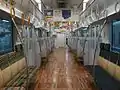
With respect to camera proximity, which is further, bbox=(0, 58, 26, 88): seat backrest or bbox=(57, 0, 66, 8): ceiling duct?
bbox=(57, 0, 66, 8): ceiling duct

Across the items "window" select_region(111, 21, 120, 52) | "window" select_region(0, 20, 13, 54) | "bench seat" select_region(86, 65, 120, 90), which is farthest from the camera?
"window" select_region(111, 21, 120, 52)

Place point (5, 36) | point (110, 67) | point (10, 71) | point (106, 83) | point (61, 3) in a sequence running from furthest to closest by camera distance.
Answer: point (61, 3) < point (110, 67) < point (5, 36) < point (10, 71) < point (106, 83)

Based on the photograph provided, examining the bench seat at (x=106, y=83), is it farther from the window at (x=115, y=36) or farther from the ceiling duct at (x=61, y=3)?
the ceiling duct at (x=61, y=3)

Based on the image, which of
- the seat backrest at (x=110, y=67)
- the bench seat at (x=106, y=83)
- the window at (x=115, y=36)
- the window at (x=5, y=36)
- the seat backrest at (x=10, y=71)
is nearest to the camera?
the seat backrest at (x=10, y=71)

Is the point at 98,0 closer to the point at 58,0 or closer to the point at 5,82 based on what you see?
the point at 5,82

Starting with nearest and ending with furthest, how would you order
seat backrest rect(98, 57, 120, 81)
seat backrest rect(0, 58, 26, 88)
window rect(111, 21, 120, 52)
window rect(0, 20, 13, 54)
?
seat backrest rect(0, 58, 26, 88) → seat backrest rect(98, 57, 120, 81) → window rect(0, 20, 13, 54) → window rect(111, 21, 120, 52)

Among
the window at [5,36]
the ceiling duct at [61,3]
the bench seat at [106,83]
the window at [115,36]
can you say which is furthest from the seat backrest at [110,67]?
the ceiling duct at [61,3]

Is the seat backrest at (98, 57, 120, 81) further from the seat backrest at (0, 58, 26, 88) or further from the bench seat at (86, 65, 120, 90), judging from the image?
the seat backrest at (0, 58, 26, 88)

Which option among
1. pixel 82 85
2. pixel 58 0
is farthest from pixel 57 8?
pixel 82 85

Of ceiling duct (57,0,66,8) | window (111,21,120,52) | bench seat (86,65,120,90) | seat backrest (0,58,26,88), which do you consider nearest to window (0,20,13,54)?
seat backrest (0,58,26,88)

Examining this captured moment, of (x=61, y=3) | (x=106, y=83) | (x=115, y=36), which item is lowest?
(x=106, y=83)

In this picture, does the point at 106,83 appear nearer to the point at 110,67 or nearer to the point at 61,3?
the point at 110,67

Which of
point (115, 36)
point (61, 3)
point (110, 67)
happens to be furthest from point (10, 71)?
point (61, 3)

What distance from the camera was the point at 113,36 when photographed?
6961 mm
